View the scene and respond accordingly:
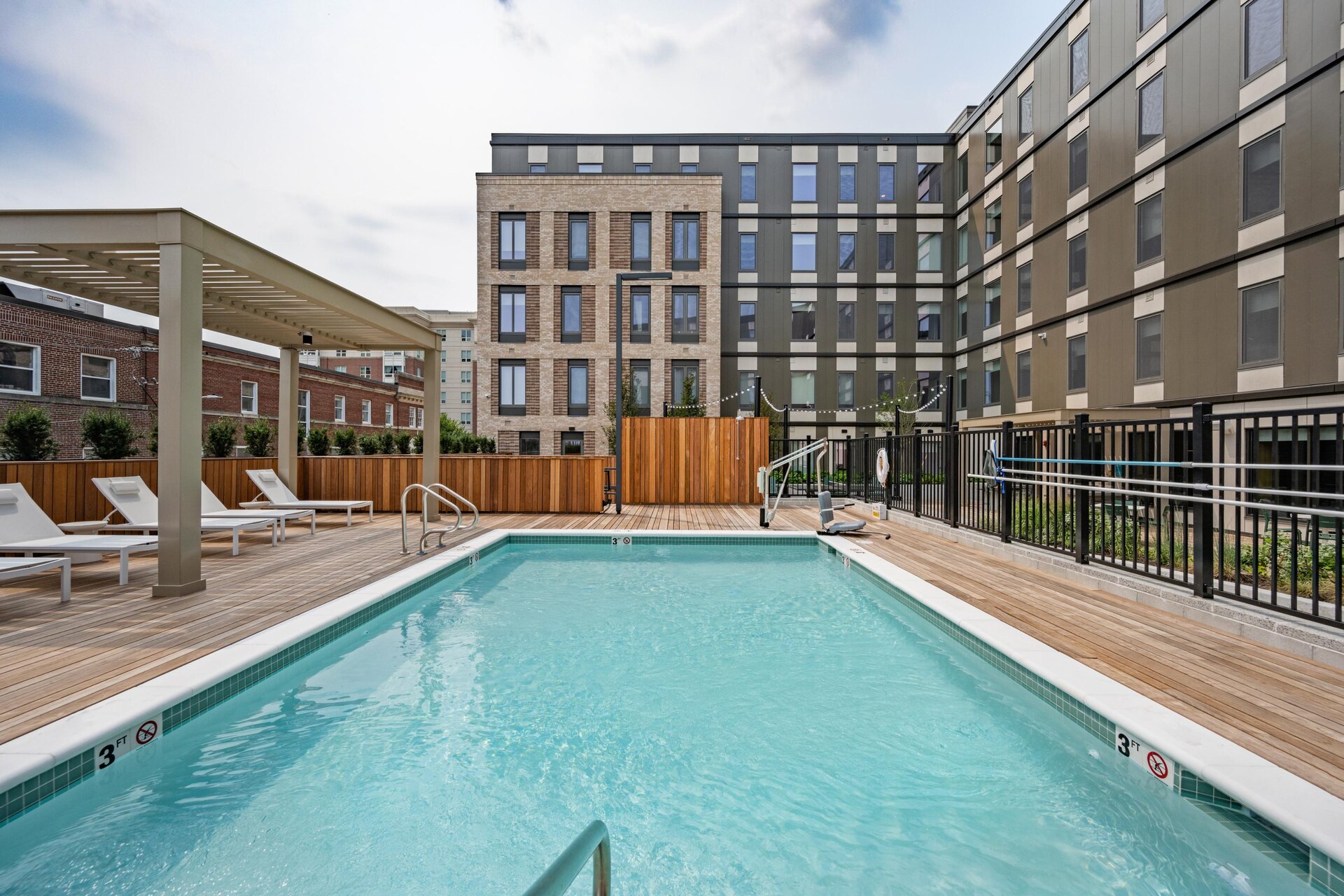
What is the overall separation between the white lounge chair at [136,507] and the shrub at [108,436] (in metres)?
2.89

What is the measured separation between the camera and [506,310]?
76.1 feet

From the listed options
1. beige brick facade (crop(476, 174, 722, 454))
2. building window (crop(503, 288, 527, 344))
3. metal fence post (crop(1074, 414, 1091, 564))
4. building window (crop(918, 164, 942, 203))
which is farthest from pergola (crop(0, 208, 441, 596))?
building window (crop(918, 164, 942, 203))

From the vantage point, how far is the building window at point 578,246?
75.7ft

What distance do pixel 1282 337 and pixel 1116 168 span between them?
662 cm

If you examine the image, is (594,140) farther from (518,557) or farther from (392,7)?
(518,557)

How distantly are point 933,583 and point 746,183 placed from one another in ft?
74.9

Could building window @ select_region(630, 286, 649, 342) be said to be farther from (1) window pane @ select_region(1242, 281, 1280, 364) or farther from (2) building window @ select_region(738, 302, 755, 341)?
(1) window pane @ select_region(1242, 281, 1280, 364)

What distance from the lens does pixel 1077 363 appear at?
17719 mm


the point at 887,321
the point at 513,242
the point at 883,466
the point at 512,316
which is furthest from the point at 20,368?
the point at 887,321

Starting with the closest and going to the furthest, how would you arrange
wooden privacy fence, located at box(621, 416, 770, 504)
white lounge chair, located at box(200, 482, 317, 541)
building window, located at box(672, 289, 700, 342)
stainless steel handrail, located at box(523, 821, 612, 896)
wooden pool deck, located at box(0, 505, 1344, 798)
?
stainless steel handrail, located at box(523, 821, 612, 896), wooden pool deck, located at box(0, 505, 1344, 798), white lounge chair, located at box(200, 482, 317, 541), wooden privacy fence, located at box(621, 416, 770, 504), building window, located at box(672, 289, 700, 342)

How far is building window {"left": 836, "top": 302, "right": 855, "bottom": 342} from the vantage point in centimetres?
2556

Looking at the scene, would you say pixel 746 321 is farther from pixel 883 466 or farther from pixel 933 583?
pixel 933 583

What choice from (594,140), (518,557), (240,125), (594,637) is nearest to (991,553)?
(594,637)

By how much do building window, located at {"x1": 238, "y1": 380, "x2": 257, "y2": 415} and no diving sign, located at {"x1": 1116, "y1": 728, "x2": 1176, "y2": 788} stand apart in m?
28.3
